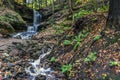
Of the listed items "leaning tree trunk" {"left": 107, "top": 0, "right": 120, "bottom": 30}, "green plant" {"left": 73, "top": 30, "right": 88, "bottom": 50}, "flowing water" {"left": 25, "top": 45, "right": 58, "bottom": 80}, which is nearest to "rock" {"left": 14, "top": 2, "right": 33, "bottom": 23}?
"flowing water" {"left": 25, "top": 45, "right": 58, "bottom": 80}

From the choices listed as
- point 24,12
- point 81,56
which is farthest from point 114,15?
point 24,12

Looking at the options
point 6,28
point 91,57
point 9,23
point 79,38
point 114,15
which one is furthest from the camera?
point 9,23

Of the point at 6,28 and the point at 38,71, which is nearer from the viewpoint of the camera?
the point at 38,71

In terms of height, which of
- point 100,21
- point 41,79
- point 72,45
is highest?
point 100,21

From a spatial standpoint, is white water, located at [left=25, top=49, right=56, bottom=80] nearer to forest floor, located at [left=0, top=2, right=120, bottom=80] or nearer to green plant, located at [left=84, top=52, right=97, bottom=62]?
forest floor, located at [left=0, top=2, right=120, bottom=80]

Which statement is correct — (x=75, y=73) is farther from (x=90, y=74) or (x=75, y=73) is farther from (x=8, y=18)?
(x=8, y=18)

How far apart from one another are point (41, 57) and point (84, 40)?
9.89 feet

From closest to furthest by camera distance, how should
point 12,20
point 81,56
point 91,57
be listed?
point 91,57, point 81,56, point 12,20

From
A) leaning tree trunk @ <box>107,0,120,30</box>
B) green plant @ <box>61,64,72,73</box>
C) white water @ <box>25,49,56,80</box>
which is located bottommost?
white water @ <box>25,49,56,80</box>

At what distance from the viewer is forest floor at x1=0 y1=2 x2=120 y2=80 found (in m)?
9.00

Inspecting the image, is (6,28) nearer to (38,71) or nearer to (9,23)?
(9,23)

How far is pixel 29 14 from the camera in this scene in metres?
33.4

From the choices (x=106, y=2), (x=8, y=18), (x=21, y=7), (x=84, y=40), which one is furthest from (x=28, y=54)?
(x=21, y=7)

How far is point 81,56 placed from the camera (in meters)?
10.2
